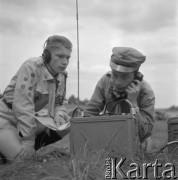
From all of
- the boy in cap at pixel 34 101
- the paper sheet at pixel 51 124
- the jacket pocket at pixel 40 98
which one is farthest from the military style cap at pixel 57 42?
the paper sheet at pixel 51 124

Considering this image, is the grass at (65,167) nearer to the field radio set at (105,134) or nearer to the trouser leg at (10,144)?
→ the field radio set at (105,134)

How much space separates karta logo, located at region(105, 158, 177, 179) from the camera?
316 cm

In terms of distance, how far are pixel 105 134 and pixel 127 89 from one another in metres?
0.80

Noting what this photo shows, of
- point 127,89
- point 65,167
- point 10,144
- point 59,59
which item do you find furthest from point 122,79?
point 65,167

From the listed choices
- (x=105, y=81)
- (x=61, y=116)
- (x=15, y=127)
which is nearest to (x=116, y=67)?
(x=105, y=81)

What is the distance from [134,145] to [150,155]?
563mm

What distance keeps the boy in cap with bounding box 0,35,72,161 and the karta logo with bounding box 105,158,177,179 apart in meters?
1.10

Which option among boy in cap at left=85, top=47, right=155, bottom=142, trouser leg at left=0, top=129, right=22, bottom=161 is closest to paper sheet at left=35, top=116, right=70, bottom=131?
trouser leg at left=0, top=129, right=22, bottom=161

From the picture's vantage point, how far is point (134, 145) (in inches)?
149

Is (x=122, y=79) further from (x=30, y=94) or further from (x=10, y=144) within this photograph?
(x=10, y=144)

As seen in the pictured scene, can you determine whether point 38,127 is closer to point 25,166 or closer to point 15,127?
point 15,127

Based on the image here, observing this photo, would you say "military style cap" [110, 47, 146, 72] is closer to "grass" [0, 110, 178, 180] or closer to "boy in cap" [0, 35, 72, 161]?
"boy in cap" [0, 35, 72, 161]

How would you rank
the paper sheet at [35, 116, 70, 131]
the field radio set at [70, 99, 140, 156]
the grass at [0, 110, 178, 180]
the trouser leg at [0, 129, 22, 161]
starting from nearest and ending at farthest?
the grass at [0, 110, 178, 180] < the field radio set at [70, 99, 140, 156] < the trouser leg at [0, 129, 22, 161] < the paper sheet at [35, 116, 70, 131]

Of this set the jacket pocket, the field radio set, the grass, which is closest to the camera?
the grass
